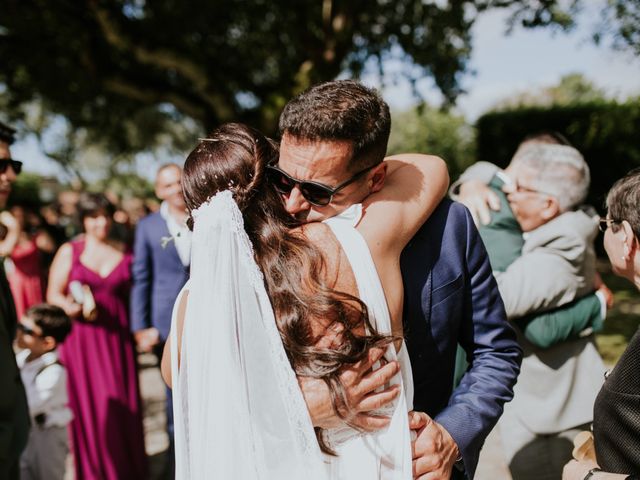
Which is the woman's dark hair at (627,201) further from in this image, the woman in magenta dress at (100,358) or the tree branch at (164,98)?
the tree branch at (164,98)

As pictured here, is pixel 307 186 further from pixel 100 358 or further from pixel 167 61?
pixel 167 61

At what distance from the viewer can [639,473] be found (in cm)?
166

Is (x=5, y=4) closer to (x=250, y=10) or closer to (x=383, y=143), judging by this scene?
(x=250, y=10)

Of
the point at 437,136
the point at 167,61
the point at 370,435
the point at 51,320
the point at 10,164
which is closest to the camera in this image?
the point at 370,435

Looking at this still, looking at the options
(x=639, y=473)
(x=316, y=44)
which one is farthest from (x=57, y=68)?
(x=639, y=473)

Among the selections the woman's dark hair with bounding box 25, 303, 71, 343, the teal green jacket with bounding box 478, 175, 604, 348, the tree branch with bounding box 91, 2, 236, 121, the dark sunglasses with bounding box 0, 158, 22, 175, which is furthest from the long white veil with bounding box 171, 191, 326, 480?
the tree branch with bounding box 91, 2, 236, 121

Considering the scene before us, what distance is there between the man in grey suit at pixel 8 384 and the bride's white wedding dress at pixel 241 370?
5.84 feet

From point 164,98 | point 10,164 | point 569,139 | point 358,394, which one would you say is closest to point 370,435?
point 358,394

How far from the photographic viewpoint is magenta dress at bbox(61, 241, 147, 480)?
15.7 ft

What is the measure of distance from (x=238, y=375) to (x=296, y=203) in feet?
1.71

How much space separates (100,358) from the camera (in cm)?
490

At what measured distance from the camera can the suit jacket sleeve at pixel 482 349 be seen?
185 cm

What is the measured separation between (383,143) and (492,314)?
2.36 feet

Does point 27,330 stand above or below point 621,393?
above
